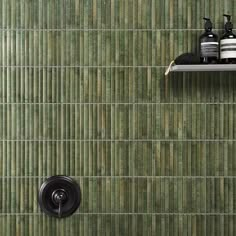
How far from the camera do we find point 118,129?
2096 millimetres

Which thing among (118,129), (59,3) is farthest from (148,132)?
(59,3)

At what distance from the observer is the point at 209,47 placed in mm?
1954

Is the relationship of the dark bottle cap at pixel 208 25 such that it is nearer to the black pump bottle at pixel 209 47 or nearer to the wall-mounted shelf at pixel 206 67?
the black pump bottle at pixel 209 47

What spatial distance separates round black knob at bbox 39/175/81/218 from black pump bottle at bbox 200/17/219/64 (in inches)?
30.5

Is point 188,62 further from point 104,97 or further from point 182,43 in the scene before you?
point 104,97

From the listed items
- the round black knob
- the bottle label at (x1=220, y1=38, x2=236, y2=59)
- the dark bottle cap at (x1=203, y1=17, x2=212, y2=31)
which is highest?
the dark bottle cap at (x1=203, y1=17, x2=212, y2=31)

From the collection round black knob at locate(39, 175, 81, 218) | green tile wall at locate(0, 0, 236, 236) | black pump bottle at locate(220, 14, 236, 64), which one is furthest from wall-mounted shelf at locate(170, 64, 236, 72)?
round black knob at locate(39, 175, 81, 218)

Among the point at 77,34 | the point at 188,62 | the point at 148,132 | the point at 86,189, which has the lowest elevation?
the point at 86,189

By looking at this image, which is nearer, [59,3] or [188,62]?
[188,62]

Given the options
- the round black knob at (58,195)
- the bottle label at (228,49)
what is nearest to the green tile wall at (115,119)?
the round black knob at (58,195)

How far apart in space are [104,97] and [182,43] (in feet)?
1.36

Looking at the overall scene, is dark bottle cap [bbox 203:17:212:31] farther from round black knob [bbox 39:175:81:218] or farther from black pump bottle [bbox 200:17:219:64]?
round black knob [bbox 39:175:81:218]

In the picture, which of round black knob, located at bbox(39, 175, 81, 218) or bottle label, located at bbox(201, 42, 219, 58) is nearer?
bottle label, located at bbox(201, 42, 219, 58)

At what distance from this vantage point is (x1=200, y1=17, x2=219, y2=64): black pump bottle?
195cm
